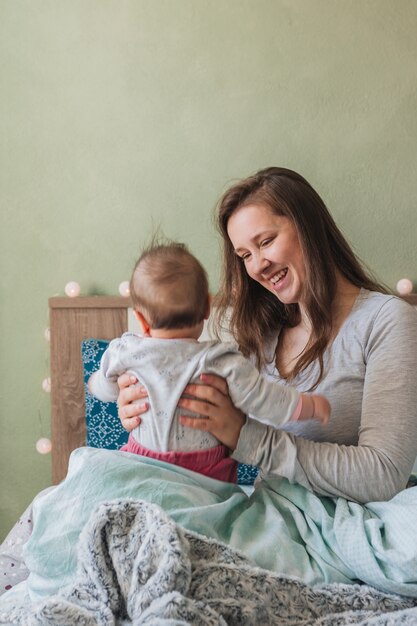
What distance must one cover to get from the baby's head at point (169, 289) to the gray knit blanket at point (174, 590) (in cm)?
36

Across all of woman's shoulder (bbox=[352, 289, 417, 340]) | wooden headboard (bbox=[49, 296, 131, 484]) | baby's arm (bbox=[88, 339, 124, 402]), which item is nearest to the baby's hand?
woman's shoulder (bbox=[352, 289, 417, 340])

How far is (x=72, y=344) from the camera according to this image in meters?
2.27

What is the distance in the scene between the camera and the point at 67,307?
2270 millimetres

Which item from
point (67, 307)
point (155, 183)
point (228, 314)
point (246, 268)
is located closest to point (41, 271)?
point (67, 307)

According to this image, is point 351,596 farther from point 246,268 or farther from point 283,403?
point 246,268

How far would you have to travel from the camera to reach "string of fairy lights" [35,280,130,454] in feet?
7.49

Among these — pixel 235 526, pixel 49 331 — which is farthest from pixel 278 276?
pixel 49 331

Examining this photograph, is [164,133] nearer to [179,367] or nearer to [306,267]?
[306,267]

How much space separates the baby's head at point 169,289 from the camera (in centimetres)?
130

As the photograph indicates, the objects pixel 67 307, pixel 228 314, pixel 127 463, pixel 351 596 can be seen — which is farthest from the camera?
pixel 67 307

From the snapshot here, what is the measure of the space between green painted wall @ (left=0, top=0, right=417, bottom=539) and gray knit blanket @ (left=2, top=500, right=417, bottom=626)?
4.24 feet

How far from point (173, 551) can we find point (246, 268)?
87 cm

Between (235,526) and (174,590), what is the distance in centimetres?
30

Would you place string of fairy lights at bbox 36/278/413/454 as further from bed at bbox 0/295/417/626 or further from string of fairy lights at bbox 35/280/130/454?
bed at bbox 0/295/417/626
